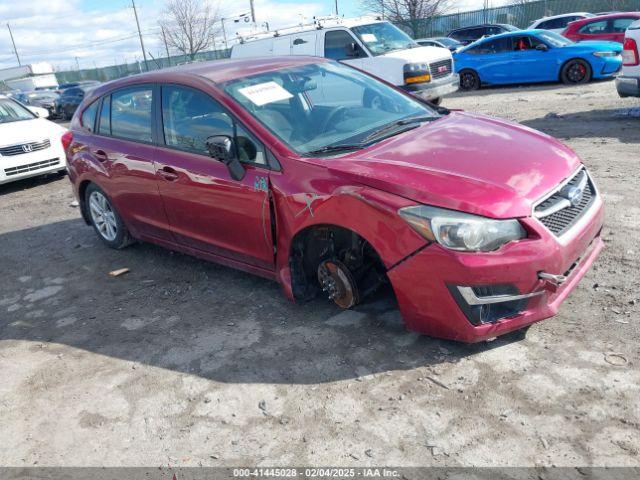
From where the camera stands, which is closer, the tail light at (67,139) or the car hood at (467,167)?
the car hood at (467,167)

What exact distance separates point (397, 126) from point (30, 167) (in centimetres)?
768

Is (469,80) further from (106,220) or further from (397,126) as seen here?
(397,126)

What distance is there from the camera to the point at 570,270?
3.40m

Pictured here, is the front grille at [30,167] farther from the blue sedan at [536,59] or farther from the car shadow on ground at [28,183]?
the blue sedan at [536,59]

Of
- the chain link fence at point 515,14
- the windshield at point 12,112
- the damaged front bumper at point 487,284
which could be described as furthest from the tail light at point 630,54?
the chain link fence at point 515,14

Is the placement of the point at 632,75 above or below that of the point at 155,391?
above

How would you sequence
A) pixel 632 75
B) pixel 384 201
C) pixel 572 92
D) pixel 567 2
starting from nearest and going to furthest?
pixel 384 201, pixel 632 75, pixel 572 92, pixel 567 2

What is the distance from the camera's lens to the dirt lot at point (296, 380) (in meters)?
2.79

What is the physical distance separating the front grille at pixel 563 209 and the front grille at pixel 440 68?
326 inches

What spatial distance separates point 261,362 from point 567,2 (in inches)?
1371

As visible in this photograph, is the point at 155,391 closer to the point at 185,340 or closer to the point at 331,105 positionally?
the point at 185,340

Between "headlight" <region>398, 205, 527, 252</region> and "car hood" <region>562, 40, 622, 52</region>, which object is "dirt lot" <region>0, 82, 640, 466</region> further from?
"car hood" <region>562, 40, 622, 52</region>

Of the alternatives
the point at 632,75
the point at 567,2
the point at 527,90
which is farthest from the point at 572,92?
the point at 567,2

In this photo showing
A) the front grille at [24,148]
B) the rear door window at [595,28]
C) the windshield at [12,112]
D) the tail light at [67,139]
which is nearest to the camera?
the tail light at [67,139]
